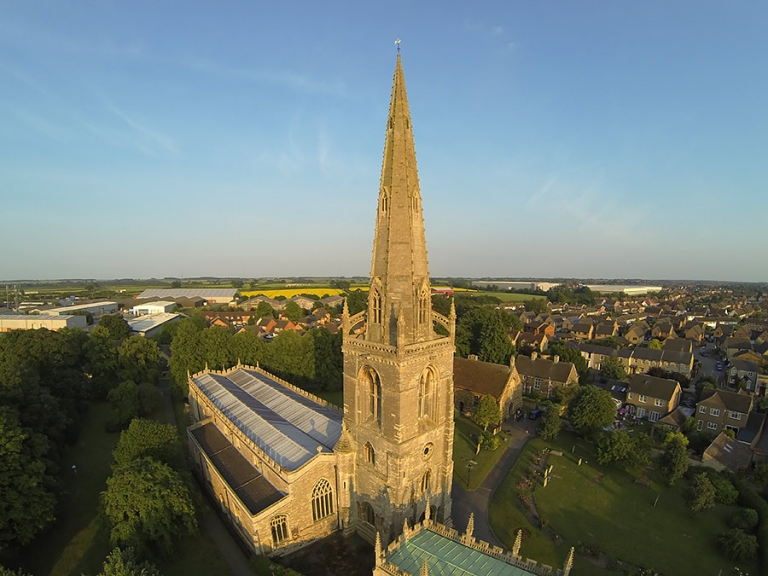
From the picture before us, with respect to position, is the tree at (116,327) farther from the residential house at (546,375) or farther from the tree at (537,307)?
the tree at (537,307)

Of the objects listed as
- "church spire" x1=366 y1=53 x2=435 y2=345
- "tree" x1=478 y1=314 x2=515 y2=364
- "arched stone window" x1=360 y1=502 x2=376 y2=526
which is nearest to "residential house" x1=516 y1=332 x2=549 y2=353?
"tree" x1=478 y1=314 x2=515 y2=364

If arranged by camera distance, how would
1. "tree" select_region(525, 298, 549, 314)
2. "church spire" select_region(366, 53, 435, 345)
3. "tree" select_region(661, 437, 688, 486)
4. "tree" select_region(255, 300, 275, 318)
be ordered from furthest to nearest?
1. "tree" select_region(525, 298, 549, 314)
2. "tree" select_region(255, 300, 275, 318)
3. "tree" select_region(661, 437, 688, 486)
4. "church spire" select_region(366, 53, 435, 345)

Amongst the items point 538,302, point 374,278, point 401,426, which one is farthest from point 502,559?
point 538,302

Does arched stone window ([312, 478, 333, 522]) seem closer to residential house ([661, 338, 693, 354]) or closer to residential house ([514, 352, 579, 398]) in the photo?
residential house ([514, 352, 579, 398])

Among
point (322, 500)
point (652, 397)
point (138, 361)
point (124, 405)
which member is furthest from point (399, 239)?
point (652, 397)

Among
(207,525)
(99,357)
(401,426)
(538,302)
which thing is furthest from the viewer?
(538,302)

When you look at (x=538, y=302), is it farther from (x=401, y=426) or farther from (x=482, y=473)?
(x=401, y=426)

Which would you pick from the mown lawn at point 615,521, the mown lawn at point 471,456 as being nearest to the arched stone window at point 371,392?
the mown lawn at point 615,521
